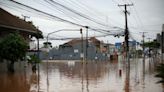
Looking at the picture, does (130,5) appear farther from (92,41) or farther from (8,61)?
(92,41)

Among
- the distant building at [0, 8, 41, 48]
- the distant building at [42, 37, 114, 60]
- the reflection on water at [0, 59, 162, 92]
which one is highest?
the distant building at [0, 8, 41, 48]

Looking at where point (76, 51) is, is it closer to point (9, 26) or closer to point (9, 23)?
point (9, 23)

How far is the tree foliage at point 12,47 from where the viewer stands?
124 ft

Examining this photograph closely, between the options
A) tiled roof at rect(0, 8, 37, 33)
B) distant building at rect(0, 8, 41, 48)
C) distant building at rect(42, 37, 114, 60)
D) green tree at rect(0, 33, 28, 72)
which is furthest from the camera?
distant building at rect(42, 37, 114, 60)

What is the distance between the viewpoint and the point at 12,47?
38.3 meters

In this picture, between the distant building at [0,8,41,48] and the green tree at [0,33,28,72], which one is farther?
the distant building at [0,8,41,48]

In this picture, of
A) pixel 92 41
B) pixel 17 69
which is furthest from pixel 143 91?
pixel 92 41

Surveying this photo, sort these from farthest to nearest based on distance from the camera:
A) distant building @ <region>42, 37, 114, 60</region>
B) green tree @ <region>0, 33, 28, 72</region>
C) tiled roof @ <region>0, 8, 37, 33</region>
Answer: distant building @ <region>42, 37, 114, 60</region>, green tree @ <region>0, 33, 28, 72</region>, tiled roof @ <region>0, 8, 37, 33</region>

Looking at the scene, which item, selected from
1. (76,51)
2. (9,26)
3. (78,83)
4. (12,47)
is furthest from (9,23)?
(76,51)


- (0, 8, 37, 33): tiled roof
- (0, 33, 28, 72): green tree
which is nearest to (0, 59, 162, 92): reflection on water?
(0, 33, 28, 72): green tree

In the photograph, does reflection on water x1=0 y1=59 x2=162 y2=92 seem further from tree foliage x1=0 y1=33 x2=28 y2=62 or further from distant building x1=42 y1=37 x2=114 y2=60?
distant building x1=42 y1=37 x2=114 y2=60

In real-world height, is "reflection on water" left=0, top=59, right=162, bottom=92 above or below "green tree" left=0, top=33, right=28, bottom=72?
below

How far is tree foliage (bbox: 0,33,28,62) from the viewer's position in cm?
3775

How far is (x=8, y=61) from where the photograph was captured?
4119cm
